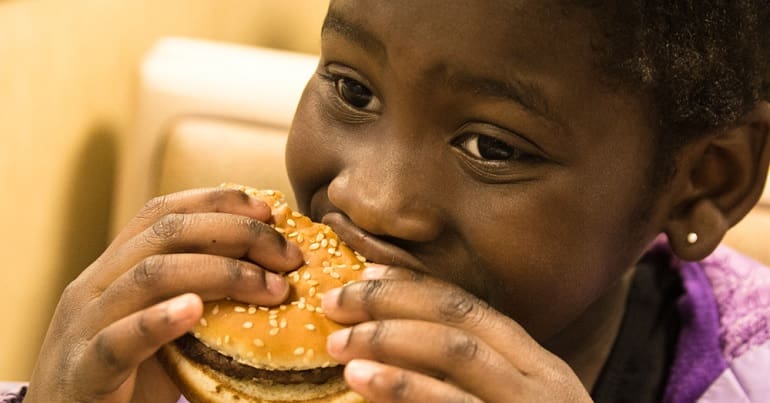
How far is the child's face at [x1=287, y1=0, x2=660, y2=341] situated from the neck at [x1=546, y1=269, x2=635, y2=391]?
299mm

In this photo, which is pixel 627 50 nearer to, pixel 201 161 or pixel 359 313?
pixel 359 313

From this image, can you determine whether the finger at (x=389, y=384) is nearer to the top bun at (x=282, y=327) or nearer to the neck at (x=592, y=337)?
the top bun at (x=282, y=327)

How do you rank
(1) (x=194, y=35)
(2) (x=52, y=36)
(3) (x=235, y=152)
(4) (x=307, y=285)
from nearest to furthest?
(4) (x=307, y=285)
(2) (x=52, y=36)
(3) (x=235, y=152)
(1) (x=194, y=35)

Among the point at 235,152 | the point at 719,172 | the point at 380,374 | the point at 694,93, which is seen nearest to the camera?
the point at 380,374

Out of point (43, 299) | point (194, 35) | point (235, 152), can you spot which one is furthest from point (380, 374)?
point (194, 35)

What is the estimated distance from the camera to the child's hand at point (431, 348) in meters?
0.88

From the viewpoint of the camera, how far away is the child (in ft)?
3.08

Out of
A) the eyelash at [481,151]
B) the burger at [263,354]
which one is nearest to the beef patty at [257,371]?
the burger at [263,354]

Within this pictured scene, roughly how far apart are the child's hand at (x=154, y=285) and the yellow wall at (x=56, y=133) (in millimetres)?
673

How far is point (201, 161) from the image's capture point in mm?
1855

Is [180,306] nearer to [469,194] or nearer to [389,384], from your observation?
[389,384]

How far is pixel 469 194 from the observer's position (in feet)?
3.48

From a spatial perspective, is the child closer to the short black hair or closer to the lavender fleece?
the short black hair

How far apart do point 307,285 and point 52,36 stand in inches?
37.5
